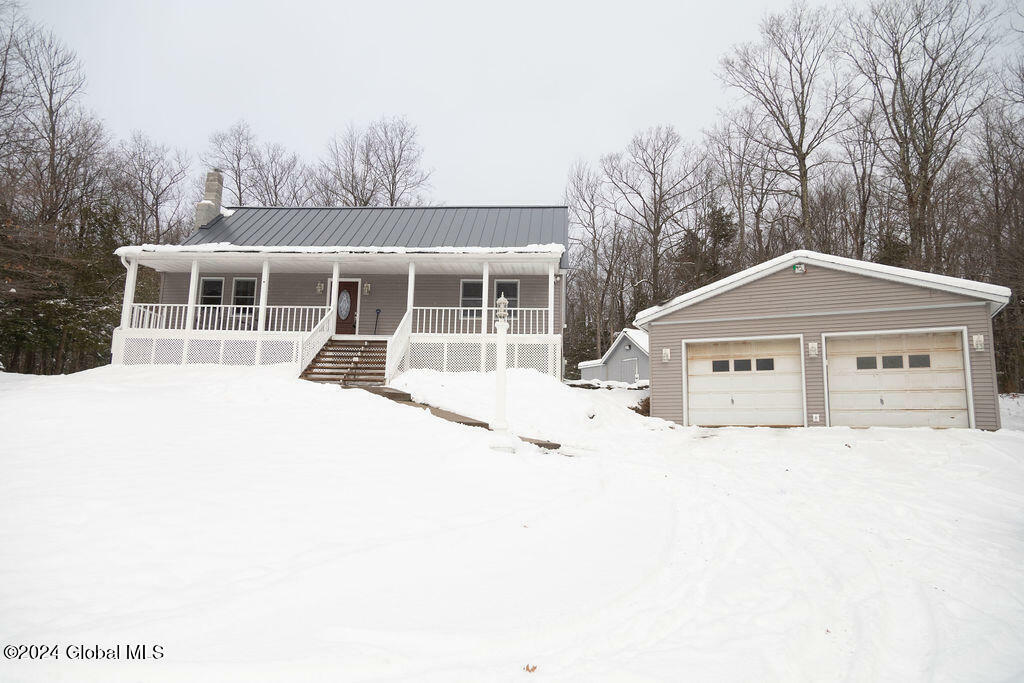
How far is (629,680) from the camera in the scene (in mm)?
2412

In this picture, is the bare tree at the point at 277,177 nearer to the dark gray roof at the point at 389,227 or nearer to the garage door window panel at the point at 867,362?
the dark gray roof at the point at 389,227

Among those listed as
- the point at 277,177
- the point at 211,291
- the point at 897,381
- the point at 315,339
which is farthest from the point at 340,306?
the point at 277,177

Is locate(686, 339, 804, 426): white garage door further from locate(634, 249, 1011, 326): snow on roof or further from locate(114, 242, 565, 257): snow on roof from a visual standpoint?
locate(114, 242, 565, 257): snow on roof

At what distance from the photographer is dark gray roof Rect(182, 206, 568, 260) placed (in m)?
16.0

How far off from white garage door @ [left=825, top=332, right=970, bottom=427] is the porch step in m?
10.6

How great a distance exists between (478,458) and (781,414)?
872 centimetres

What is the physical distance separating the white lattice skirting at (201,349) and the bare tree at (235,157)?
18.4 m

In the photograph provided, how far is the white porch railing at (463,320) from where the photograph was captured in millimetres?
14281

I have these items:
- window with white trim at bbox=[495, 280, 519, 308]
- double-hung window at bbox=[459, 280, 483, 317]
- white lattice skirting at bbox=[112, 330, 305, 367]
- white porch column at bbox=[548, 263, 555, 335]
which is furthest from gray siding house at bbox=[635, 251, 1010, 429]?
white lattice skirting at bbox=[112, 330, 305, 367]

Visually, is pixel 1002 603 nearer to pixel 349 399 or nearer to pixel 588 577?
pixel 588 577

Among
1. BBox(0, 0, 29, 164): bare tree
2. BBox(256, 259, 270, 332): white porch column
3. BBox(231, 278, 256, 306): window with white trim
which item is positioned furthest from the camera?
BBox(231, 278, 256, 306): window with white trim

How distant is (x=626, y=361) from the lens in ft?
74.0

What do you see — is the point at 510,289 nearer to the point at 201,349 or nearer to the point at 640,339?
the point at 640,339

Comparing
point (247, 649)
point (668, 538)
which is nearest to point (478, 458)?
point (668, 538)
